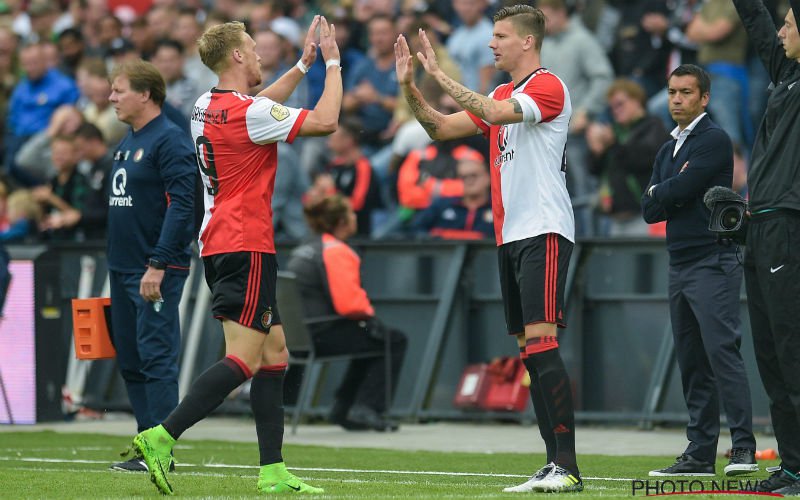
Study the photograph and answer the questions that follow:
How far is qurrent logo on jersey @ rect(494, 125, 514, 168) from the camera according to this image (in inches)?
303

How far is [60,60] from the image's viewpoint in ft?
64.0

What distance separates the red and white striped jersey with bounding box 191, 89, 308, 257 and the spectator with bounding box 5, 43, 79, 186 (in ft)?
35.5

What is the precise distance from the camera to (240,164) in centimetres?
761

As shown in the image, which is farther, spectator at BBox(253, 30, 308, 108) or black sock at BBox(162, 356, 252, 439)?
spectator at BBox(253, 30, 308, 108)

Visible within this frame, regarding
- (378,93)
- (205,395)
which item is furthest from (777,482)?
(378,93)

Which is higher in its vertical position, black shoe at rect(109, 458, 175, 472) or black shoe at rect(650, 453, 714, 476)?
black shoe at rect(650, 453, 714, 476)

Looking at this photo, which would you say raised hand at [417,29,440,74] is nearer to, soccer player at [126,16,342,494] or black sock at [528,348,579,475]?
soccer player at [126,16,342,494]

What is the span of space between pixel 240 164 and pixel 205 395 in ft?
3.98

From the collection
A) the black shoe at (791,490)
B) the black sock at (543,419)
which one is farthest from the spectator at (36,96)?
the black shoe at (791,490)

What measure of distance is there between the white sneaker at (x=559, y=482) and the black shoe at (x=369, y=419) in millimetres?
5035

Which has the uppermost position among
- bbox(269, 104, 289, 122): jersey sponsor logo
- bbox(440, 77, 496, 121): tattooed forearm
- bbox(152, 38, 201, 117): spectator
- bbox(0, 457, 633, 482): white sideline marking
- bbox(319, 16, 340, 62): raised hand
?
bbox(152, 38, 201, 117): spectator

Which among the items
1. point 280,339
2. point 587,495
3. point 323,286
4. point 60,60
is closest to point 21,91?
point 60,60

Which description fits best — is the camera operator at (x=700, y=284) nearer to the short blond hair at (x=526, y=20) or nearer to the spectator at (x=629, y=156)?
the short blond hair at (x=526, y=20)

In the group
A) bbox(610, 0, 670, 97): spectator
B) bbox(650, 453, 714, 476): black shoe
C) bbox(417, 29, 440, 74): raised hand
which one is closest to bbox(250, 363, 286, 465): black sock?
bbox(417, 29, 440, 74): raised hand
